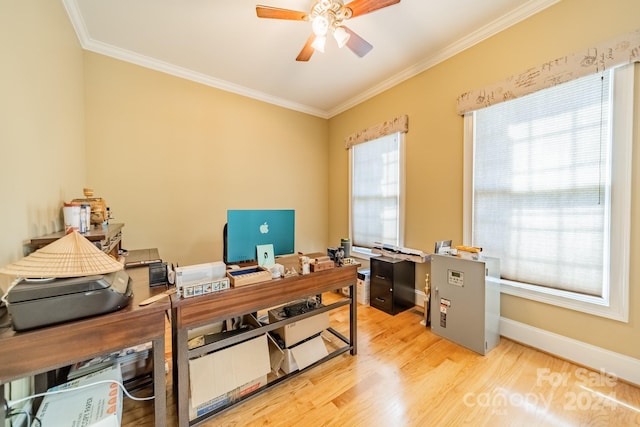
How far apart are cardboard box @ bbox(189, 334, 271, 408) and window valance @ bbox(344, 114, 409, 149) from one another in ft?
9.01

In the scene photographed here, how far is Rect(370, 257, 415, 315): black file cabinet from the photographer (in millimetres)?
2670

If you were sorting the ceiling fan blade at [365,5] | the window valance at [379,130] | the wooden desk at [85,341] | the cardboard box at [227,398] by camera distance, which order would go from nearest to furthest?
1. the wooden desk at [85,341]
2. the cardboard box at [227,398]
3. the ceiling fan blade at [365,5]
4. the window valance at [379,130]

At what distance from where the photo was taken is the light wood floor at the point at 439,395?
1346mm

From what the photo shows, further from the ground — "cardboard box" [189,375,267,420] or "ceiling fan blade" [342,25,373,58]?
"ceiling fan blade" [342,25,373,58]

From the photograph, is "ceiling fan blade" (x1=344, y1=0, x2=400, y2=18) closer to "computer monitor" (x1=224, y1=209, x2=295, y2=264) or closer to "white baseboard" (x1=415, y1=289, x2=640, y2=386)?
"computer monitor" (x1=224, y1=209, x2=295, y2=264)

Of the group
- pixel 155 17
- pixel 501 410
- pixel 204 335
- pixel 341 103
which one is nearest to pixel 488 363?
pixel 501 410

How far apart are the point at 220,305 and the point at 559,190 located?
262cm

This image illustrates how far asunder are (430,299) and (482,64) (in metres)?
2.35

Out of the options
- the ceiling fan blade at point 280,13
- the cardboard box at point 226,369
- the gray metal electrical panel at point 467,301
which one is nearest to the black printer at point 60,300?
the cardboard box at point 226,369

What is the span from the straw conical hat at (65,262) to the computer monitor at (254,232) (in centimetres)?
65

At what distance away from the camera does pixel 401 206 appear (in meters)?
3.06

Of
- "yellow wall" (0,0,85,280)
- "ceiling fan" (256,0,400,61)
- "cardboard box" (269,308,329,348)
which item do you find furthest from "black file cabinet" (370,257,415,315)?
"yellow wall" (0,0,85,280)

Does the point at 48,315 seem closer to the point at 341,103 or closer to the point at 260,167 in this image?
the point at 260,167

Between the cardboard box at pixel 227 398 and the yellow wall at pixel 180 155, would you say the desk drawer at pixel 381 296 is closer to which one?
the yellow wall at pixel 180 155
